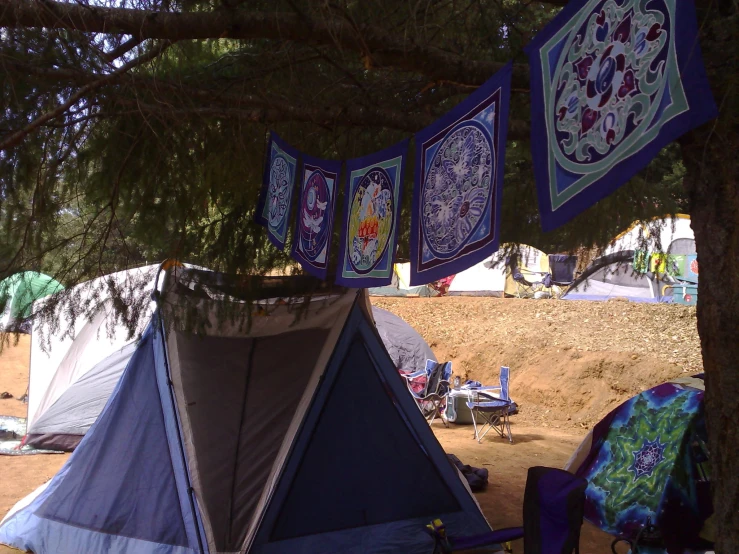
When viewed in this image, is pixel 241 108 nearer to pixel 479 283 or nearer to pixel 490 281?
pixel 490 281

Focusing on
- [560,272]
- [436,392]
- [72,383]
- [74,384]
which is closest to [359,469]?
[74,384]

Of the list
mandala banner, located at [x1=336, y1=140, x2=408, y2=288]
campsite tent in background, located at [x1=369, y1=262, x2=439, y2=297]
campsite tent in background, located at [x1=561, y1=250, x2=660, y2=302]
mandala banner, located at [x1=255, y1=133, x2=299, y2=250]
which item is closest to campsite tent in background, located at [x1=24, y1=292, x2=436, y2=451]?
mandala banner, located at [x1=255, y1=133, x2=299, y2=250]

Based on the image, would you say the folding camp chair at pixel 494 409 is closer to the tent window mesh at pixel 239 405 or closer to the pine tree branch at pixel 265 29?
the tent window mesh at pixel 239 405

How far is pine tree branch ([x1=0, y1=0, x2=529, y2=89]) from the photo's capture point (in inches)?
132

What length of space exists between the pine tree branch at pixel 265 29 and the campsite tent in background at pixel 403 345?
29.3 ft

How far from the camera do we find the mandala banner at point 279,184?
169 inches

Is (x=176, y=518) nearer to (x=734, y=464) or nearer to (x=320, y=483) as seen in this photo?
(x=320, y=483)

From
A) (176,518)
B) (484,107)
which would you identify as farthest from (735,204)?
(176,518)

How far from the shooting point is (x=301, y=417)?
→ 4.74 m

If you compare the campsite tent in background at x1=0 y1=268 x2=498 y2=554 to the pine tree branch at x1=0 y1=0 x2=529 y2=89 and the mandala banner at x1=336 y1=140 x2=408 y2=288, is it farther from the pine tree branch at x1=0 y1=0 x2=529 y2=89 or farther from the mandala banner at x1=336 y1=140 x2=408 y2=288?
the pine tree branch at x1=0 y1=0 x2=529 y2=89

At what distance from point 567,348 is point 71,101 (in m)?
9.79

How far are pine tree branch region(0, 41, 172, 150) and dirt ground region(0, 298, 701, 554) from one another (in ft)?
13.0

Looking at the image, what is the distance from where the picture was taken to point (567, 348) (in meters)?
11.9

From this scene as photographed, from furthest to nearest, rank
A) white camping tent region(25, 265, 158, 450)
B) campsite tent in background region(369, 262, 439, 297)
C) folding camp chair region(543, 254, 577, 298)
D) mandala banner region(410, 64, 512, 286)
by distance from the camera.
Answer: campsite tent in background region(369, 262, 439, 297) → folding camp chair region(543, 254, 577, 298) → white camping tent region(25, 265, 158, 450) → mandala banner region(410, 64, 512, 286)
